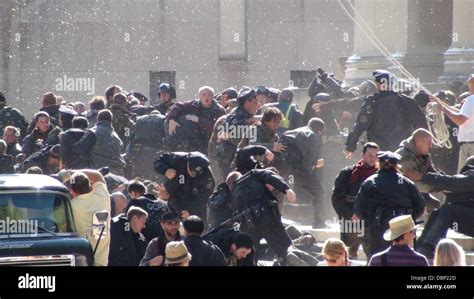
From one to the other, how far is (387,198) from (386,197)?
16mm

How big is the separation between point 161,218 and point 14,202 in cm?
140

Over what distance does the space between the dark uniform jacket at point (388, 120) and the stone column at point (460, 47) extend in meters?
4.12

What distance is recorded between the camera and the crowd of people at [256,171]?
48.0 ft

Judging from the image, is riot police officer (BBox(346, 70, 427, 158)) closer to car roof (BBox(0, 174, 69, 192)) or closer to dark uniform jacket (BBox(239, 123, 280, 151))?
dark uniform jacket (BBox(239, 123, 280, 151))

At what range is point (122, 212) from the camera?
1638 cm

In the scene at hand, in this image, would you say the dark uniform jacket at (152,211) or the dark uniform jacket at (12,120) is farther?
the dark uniform jacket at (12,120)

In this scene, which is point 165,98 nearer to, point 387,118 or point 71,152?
point 71,152

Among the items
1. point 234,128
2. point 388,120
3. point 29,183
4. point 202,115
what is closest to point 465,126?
point 388,120

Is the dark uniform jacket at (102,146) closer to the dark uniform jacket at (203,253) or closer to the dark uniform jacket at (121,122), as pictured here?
the dark uniform jacket at (121,122)

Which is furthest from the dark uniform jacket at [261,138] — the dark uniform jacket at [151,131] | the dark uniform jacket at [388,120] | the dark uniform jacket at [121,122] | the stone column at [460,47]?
the stone column at [460,47]

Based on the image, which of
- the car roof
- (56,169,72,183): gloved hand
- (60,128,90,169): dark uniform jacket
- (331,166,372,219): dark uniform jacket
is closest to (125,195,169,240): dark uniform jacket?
the car roof

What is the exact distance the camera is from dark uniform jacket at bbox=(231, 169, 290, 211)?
1562cm
